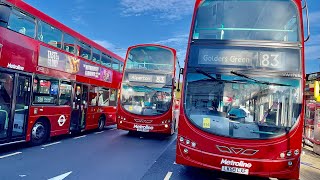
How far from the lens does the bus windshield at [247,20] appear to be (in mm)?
5855

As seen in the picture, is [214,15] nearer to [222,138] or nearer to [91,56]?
[222,138]

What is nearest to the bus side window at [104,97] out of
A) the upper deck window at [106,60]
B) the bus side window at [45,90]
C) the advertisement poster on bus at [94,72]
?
the advertisement poster on bus at [94,72]

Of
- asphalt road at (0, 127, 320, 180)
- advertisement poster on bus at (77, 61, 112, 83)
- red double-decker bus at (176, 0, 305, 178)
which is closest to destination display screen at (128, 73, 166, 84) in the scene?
advertisement poster on bus at (77, 61, 112, 83)

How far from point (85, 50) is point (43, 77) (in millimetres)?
3197

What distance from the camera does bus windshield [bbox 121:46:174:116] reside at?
1137 centimetres

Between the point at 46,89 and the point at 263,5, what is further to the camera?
the point at 46,89

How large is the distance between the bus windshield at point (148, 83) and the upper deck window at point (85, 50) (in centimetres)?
187

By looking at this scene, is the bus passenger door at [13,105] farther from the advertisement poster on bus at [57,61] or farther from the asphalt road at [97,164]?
the advertisement poster on bus at [57,61]

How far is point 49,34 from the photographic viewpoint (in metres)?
9.06

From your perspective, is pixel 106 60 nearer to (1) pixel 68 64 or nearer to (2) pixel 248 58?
(1) pixel 68 64

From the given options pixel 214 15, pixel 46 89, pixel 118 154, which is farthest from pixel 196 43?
pixel 46 89

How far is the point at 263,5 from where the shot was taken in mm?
6223

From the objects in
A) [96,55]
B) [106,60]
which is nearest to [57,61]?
[96,55]

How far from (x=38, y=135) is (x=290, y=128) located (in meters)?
7.63
